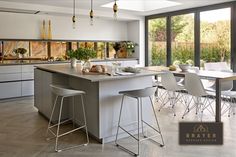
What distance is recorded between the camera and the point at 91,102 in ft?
11.4

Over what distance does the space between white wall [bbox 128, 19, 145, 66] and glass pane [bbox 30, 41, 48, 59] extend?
9.83 feet

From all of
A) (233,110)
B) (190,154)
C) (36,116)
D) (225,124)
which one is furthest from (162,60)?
(190,154)

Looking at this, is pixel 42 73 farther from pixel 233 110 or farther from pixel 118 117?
pixel 233 110

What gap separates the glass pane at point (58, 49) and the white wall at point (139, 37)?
244 cm

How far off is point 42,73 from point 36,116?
2.81 feet

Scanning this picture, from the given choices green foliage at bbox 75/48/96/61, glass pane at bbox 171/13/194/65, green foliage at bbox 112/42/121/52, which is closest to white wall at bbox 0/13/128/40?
green foliage at bbox 112/42/121/52

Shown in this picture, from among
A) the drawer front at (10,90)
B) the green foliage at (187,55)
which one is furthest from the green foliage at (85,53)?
the green foliage at (187,55)

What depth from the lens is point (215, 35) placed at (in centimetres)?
621

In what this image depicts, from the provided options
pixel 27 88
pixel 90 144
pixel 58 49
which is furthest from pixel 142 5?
pixel 90 144

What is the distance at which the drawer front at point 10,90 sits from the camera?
5.83 meters

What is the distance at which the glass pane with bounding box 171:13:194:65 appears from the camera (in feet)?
22.3

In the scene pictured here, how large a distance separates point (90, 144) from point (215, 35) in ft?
14.8

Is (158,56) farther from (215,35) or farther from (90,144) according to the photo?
(90,144)

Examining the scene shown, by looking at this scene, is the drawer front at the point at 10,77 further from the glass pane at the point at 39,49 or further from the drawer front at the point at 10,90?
the glass pane at the point at 39,49
